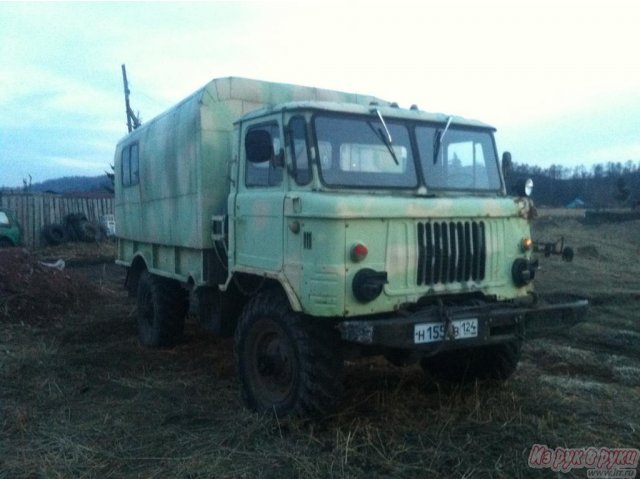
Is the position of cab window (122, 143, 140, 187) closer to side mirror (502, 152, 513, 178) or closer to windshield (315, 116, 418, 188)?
windshield (315, 116, 418, 188)

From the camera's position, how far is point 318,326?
543cm

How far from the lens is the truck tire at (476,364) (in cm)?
638

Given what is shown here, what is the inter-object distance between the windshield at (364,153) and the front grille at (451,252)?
1.75ft

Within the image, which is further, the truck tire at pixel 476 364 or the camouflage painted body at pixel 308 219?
the truck tire at pixel 476 364

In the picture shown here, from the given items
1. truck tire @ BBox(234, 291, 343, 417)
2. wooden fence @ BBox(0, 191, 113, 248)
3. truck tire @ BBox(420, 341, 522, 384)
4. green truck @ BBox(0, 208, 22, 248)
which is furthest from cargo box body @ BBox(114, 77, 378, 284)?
wooden fence @ BBox(0, 191, 113, 248)

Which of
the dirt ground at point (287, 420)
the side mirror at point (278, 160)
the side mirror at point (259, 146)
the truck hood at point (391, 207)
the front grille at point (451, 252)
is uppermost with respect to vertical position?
the side mirror at point (259, 146)

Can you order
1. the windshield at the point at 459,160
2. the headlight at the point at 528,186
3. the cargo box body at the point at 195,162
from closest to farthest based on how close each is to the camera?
the windshield at the point at 459,160 < the headlight at the point at 528,186 < the cargo box body at the point at 195,162

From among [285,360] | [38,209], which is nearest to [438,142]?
[285,360]

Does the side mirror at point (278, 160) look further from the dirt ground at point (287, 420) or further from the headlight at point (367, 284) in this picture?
the dirt ground at point (287, 420)

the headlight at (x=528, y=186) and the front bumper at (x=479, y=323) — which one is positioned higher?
the headlight at (x=528, y=186)

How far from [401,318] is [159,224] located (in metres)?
4.51

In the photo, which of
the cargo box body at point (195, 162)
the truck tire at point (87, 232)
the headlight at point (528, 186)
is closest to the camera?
the headlight at point (528, 186)

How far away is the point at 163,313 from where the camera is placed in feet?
28.6

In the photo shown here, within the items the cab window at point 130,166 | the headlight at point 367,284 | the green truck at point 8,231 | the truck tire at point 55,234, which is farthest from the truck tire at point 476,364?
the truck tire at point 55,234
